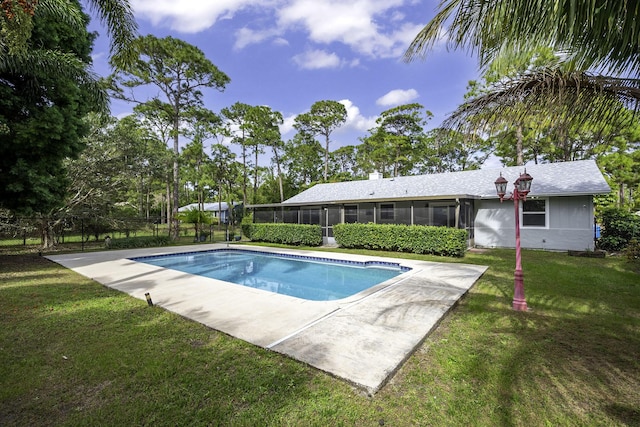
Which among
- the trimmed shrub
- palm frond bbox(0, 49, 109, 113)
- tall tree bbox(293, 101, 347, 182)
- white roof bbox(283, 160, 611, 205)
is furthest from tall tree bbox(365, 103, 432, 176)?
palm frond bbox(0, 49, 109, 113)

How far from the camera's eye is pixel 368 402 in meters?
2.41

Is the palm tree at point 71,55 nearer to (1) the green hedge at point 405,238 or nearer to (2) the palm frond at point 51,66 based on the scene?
(2) the palm frond at point 51,66

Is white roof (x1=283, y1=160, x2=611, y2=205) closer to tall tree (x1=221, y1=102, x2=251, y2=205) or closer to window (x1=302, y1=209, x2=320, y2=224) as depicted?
window (x1=302, y1=209, x2=320, y2=224)

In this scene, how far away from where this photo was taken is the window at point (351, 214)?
15.1 metres

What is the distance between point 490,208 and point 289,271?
10.0m

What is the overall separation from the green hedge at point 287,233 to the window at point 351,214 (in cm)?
165

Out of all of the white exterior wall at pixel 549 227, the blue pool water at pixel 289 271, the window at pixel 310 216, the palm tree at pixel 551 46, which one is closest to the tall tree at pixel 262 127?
the window at pixel 310 216

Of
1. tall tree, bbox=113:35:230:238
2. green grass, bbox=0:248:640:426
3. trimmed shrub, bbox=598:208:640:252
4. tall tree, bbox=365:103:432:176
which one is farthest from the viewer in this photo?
tall tree, bbox=365:103:432:176

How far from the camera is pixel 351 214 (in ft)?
49.9

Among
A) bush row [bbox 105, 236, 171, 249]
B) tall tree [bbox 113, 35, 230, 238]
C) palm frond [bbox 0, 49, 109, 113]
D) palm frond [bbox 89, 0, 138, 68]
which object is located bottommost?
bush row [bbox 105, 236, 171, 249]

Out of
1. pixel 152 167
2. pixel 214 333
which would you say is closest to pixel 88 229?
pixel 152 167

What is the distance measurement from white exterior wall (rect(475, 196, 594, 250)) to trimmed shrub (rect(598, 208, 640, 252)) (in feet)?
4.01

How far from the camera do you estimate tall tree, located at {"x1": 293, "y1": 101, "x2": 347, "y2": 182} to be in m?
28.2

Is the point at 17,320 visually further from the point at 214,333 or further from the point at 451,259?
the point at 451,259
